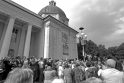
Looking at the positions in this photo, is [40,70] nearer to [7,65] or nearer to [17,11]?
[7,65]

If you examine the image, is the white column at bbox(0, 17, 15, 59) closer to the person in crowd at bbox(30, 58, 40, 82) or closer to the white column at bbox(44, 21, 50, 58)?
the white column at bbox(44, 21, 50, 58)

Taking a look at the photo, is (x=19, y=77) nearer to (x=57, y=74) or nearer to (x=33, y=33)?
(x=57, y=74)

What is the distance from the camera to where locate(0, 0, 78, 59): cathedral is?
1640 cm

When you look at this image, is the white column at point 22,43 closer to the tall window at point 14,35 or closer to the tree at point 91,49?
the tall window at point 14,35

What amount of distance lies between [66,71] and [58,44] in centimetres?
1549

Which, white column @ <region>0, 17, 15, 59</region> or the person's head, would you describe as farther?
white column @ <region>0, 17, 15, 59</region>

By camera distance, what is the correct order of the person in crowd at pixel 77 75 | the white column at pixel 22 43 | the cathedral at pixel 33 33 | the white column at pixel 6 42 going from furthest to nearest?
the white column at pixel 22 43 < the cathedral at pixel 33 33 < the white column at pixel 6 42 < the person in crowd at pixel 77 75

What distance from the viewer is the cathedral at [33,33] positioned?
53.8ft

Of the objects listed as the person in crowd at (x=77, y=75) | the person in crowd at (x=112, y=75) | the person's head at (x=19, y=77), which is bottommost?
the person in crowd at (x=77, y=75)

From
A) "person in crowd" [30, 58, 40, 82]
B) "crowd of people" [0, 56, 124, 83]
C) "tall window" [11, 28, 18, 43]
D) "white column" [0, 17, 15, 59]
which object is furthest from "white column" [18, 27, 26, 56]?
"person in crowd" [30, 58, 40, 82]

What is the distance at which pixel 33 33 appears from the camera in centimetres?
2353

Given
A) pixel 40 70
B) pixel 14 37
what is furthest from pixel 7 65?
pixel 14 37

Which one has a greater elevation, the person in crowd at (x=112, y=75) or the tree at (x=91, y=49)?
the tree at (x=91, y=49)

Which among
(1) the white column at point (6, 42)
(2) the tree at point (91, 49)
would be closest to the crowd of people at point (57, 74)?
(1) the white column at point (6, 42)
